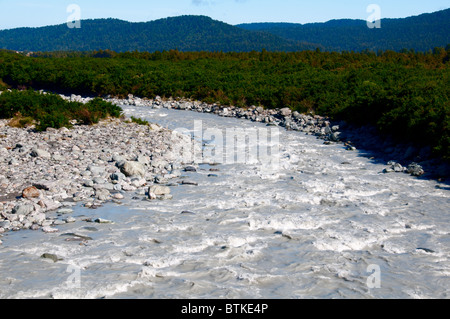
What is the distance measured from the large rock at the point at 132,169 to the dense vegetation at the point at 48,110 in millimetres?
5328

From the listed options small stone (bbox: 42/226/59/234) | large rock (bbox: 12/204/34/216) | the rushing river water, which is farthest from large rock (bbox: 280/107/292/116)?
small stone (bbox: 42/226/59/234)

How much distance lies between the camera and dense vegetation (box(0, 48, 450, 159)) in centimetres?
1505

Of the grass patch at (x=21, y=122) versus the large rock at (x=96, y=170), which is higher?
the grass patch at (x=21, y=122)

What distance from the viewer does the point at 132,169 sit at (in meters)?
10.9

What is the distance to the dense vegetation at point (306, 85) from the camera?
49.4 feet

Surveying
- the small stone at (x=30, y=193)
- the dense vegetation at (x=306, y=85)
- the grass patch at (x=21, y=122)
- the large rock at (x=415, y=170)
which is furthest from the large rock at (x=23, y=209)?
the dense vegetation at (x=306, y=85)

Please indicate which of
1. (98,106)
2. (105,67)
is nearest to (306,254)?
(98,106)

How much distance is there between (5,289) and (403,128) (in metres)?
12.9

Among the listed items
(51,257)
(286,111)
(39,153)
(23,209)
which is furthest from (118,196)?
(286,111)

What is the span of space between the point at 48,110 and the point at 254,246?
12.7 meters

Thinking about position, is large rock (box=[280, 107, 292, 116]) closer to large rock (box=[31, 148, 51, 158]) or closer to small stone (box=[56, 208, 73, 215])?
large rock (box=[31, 148, 51, 158])

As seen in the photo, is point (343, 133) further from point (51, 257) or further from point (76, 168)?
point (51, 257)

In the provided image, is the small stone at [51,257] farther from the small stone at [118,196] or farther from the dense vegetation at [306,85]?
the dense vegetation at [306,85]

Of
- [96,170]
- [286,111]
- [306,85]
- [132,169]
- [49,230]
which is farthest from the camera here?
[306,85]
